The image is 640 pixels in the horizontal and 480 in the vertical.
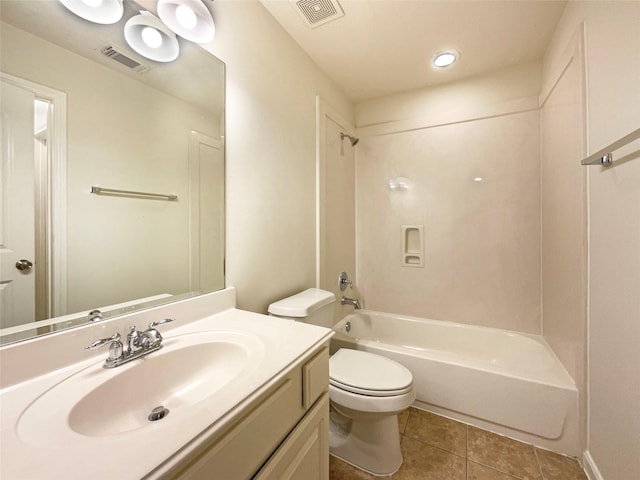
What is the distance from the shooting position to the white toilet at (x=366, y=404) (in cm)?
115

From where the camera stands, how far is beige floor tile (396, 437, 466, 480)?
3.87 feet

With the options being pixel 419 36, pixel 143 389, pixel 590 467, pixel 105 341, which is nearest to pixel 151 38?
pixel 105 341

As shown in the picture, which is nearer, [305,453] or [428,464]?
[305,453]

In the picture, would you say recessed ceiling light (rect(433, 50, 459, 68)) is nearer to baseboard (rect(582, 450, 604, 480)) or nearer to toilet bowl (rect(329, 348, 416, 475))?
toilet bowl (rect(329, 348, 416, 475))

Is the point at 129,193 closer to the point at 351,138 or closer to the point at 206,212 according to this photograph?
the point at 206,212

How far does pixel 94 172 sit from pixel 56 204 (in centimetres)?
13

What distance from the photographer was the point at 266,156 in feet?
4.50

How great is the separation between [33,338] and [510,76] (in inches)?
113

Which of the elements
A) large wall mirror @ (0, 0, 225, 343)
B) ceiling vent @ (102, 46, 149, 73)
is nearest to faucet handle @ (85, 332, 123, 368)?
large wall mirror @ (0, 0, 225, 343)

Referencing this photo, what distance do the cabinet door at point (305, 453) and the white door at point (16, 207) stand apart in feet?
2.41

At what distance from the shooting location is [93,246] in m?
0.77

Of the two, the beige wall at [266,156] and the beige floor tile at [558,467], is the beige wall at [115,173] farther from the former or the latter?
the beige floor tile at [558,467]

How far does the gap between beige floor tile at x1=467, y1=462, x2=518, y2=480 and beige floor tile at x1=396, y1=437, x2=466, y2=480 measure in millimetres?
28

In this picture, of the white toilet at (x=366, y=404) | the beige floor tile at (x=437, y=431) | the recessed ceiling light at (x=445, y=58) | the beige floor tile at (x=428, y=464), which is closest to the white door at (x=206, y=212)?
the white toilet at (x=366, y=404)
